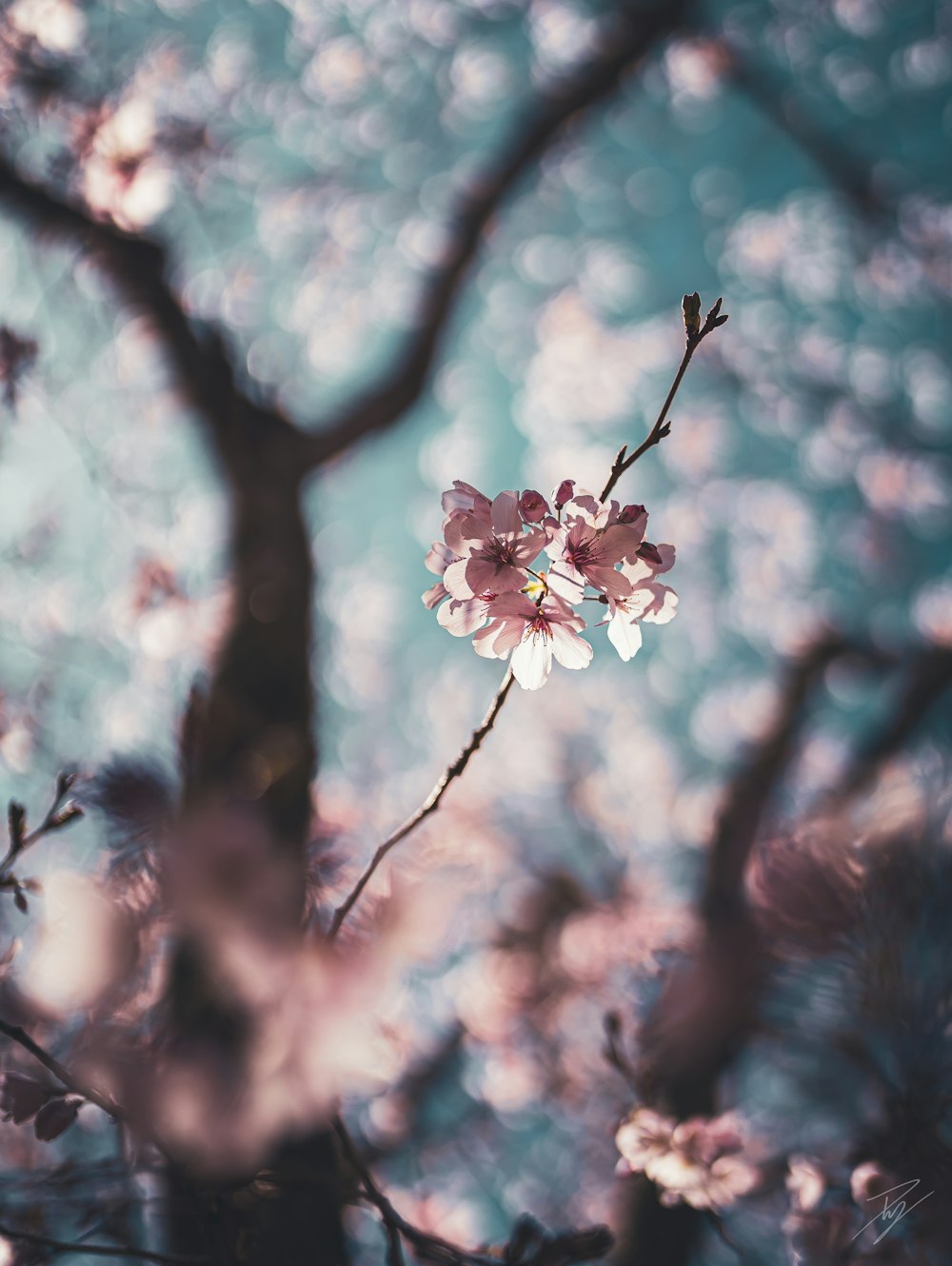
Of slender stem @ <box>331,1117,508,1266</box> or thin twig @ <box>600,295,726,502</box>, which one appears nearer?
thin twig @ <box>600,295,726,502</box>

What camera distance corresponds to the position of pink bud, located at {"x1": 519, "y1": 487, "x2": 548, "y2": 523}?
993 millimetres

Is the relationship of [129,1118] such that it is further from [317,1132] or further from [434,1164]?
[434,1164]

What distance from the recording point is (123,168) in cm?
277

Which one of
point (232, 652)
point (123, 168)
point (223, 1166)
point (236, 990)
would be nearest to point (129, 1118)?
point (223, 1166)

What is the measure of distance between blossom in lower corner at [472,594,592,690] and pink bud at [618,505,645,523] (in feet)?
0.47

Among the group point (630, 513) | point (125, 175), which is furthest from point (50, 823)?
point (125, 175)

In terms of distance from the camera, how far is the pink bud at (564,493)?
0.96 meters

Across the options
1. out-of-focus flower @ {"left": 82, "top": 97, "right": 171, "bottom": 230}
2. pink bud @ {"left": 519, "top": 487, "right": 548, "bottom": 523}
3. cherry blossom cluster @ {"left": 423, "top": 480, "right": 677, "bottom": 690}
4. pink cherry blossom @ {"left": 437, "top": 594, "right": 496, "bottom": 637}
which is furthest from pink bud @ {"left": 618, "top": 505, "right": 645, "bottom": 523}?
out-of-focus flower @ {"left": 82, "top": 97, "right": 171, "bottom": 230}

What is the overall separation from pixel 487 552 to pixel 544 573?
88 millimetres

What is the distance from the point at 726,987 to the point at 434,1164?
289 centimetres

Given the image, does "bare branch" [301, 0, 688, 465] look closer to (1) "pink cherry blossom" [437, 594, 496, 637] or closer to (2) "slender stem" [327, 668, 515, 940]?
(1) "pink cherry blossom" [437, 594, 496, 637]

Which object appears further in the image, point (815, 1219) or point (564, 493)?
point (815, 1219)
